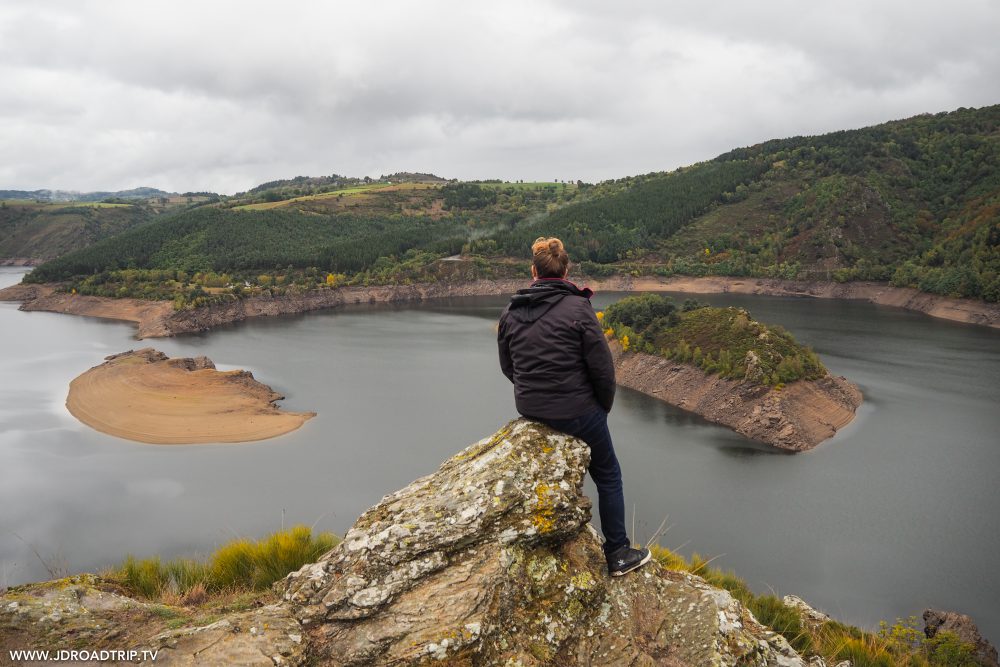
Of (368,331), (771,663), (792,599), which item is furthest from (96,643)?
(368,331)

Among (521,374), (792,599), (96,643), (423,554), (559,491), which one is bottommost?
(792,599)

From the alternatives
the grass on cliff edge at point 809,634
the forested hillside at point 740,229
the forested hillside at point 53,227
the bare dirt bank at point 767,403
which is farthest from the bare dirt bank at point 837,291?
the forested hillside at point 53,227

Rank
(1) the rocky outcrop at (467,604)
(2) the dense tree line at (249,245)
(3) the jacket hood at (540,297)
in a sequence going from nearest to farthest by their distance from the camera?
(1) the rocky outcrop at (467,604) → (3) the jacket hood at (540,297) → (2) the dense tree line at (249,245)

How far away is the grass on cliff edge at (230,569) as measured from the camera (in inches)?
218

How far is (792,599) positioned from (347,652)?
7040mm

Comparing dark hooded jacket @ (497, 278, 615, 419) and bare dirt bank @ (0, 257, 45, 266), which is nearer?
dark hooded jacket @ (497, 278, 615, 419)

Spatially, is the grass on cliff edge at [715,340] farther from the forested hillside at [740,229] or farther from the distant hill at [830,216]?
the distant hill at [830,216]

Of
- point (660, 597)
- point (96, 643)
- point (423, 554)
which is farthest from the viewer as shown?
point (660, 597)

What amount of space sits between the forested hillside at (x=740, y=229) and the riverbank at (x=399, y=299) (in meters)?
1.56

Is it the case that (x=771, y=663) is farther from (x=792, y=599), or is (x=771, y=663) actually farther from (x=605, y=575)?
(x=792, y=599)

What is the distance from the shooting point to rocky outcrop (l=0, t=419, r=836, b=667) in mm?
3699

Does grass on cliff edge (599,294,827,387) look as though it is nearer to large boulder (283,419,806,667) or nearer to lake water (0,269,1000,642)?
lake water (0,269,1000,642)

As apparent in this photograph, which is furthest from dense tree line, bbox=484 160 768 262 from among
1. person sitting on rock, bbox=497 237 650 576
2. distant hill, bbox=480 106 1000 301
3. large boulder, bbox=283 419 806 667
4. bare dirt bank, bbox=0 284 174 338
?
large boulder, bbox=283 419 806 667

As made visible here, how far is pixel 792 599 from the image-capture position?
26.9 ft
